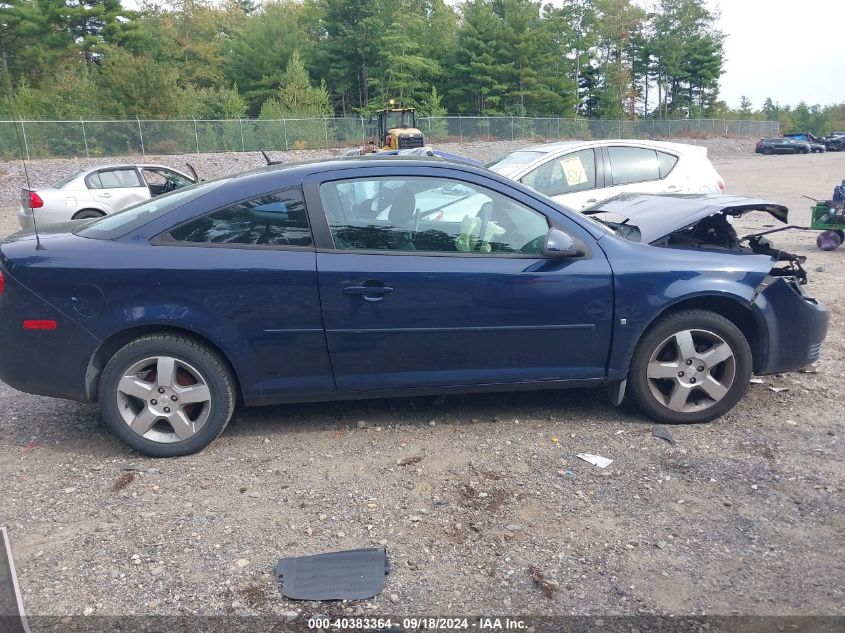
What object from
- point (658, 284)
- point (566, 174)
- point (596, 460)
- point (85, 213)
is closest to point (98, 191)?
point (85, 213)

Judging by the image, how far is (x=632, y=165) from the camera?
26.6 feet

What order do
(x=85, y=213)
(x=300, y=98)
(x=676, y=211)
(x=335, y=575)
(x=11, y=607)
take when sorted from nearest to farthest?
(x=11, y=607)
(x=335, y=575)
(x=676, y=211)
(x=85, y=213)
(x=300, y=98)

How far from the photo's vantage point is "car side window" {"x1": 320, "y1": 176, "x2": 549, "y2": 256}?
400 cm

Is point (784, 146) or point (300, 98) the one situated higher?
point (300, 98)

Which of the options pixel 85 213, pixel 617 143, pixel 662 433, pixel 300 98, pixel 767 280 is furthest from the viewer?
pixel 300 98

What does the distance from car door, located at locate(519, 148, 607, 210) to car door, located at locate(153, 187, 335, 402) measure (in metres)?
4.60

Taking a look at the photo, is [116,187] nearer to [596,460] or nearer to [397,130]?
[596,460]

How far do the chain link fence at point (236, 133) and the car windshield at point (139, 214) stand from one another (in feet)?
70.9

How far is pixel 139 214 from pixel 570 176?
5.34 m

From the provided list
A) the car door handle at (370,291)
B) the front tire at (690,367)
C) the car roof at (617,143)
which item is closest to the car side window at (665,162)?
the car roof at (617,143)

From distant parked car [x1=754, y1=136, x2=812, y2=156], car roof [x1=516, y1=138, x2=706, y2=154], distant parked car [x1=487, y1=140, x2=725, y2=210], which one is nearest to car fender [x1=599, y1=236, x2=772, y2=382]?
distant parked car [x1=487, y1=140, x2=725, y2=210]

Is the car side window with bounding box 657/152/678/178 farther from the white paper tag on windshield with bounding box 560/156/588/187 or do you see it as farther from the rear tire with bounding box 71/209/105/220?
the rear tire with bounding box 71/209/105/220

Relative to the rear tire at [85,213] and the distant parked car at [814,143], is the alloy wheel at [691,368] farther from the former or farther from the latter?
the distant parked car at [814,143]

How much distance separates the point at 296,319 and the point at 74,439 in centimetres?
167
